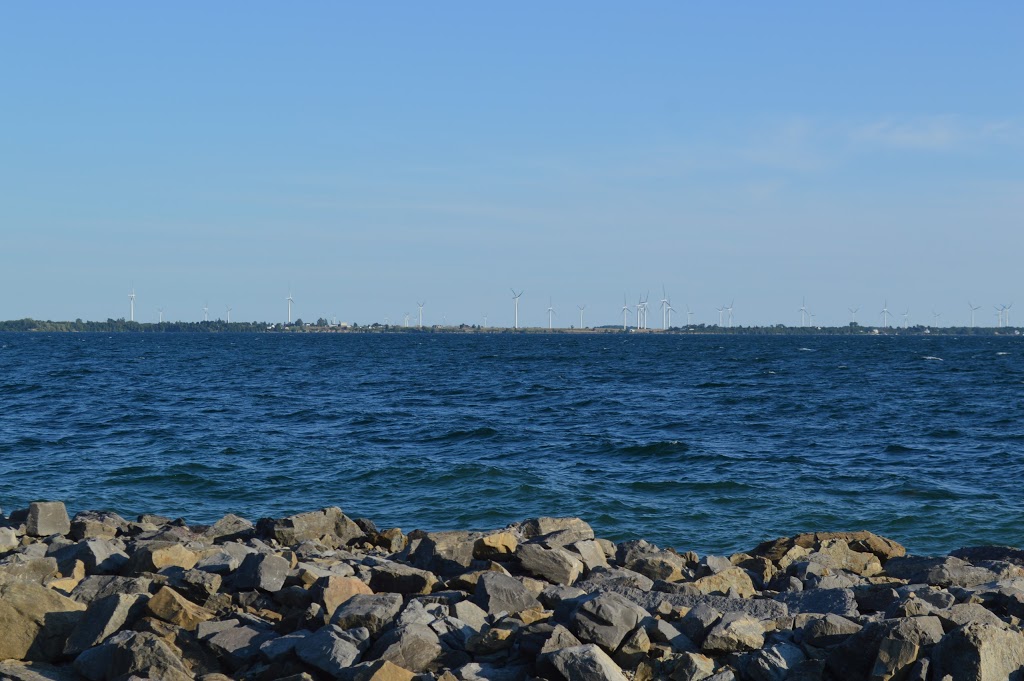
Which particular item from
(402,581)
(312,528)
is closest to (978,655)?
(402,581)

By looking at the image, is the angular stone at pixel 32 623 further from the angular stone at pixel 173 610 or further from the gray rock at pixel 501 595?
the gray rock at pixel 501 595

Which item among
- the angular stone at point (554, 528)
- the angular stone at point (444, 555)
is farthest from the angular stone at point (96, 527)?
the angular stone at point (554, 528)

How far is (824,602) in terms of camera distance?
1030cm

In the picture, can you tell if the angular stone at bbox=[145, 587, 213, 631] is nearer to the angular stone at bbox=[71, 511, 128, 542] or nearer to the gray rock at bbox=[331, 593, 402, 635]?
the gray rock at bbox=[331, 593, 402, 635]

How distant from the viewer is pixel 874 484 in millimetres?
24562

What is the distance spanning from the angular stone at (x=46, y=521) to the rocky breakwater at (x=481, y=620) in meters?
4.39

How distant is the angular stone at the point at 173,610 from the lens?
967cm

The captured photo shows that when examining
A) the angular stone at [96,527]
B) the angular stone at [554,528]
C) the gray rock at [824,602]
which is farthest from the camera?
the angular stone at [96,527]

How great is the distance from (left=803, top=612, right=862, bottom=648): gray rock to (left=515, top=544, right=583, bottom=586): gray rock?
301 cm

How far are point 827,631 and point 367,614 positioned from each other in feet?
12.7

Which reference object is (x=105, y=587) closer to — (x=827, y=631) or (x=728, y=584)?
(x=728, y=584)

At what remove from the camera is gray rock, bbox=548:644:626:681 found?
8312 mm

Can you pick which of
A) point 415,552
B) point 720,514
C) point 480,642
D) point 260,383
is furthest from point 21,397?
point 480,642

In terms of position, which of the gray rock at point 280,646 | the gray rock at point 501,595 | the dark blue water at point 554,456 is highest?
the gray rock at point 501,595
